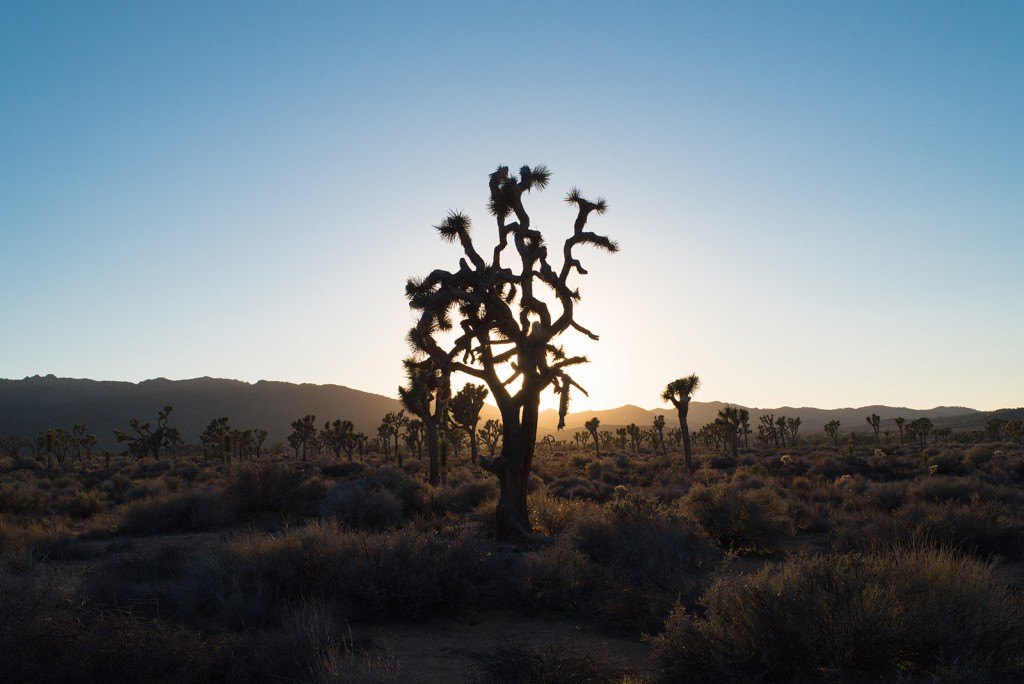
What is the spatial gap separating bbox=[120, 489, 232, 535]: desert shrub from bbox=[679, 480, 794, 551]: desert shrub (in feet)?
40.8

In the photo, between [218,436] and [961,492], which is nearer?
[961,492]

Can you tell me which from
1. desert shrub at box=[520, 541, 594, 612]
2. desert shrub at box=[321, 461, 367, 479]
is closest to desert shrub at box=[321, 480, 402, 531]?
desert shrub at box=[520, 541, 594, 612]

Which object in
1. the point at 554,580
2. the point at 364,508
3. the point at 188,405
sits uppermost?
the point at 188,405

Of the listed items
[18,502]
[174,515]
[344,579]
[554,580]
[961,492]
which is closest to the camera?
[344,579]

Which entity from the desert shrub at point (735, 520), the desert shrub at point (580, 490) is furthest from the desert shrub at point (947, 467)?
the desert shrub at point (735, 520)

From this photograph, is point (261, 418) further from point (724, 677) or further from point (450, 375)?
point (724, 677)

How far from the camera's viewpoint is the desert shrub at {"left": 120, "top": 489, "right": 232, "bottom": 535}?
17203 millimetres

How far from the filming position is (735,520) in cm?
1412

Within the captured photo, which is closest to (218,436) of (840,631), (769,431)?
Answer: (840,631)

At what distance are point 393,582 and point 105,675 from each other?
360cm

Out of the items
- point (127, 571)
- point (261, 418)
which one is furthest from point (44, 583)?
point (261, 418)

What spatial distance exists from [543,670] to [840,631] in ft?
8.13

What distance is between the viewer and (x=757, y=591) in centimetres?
588

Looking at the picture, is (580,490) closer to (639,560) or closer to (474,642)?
(639,560)
